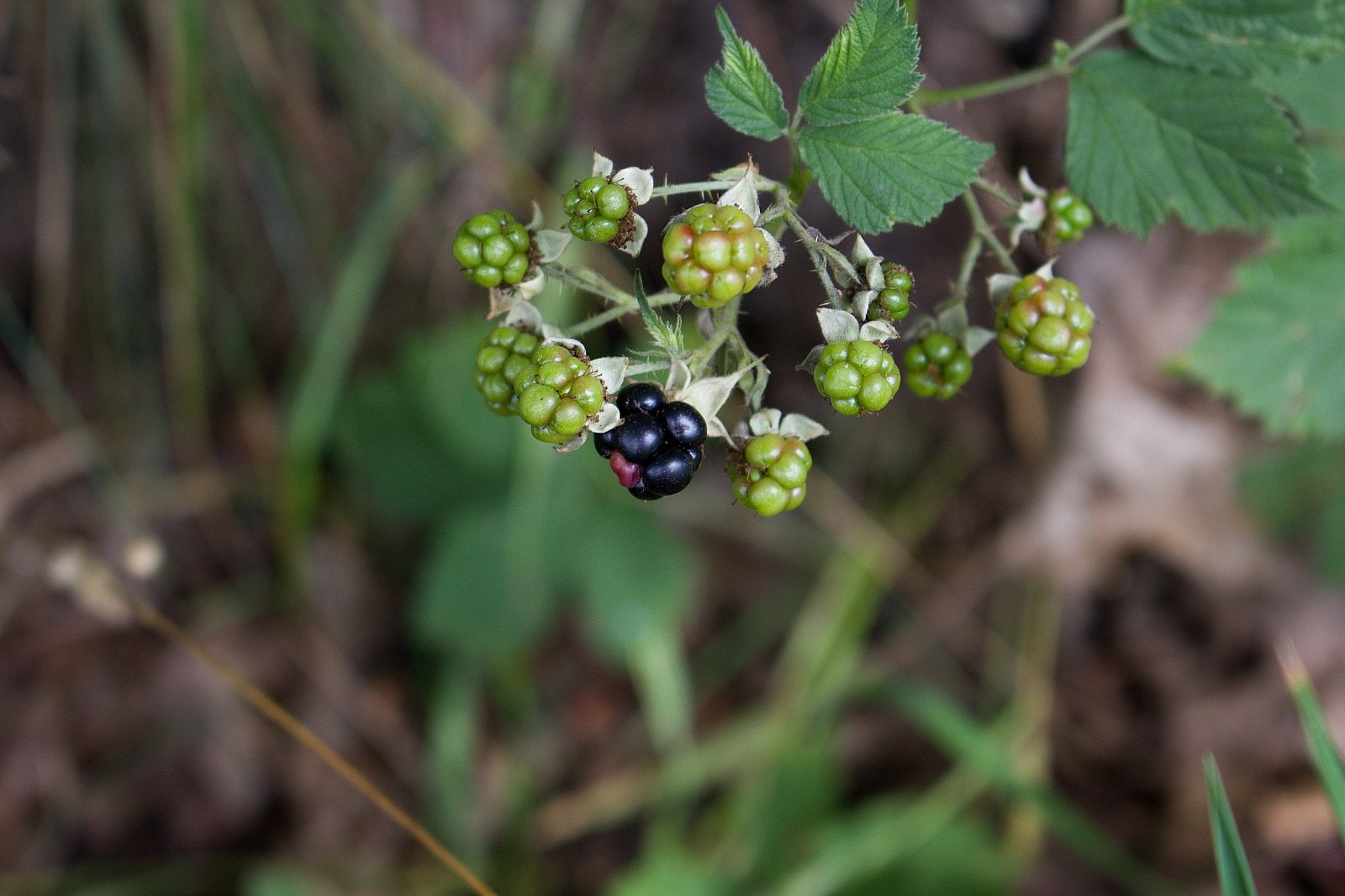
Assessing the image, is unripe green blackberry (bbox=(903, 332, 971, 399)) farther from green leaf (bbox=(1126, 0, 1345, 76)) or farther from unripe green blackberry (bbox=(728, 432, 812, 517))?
green leaf (bbox=(1126, 0, 1345, 76))

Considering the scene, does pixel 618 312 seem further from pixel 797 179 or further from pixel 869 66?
pixel 869 66

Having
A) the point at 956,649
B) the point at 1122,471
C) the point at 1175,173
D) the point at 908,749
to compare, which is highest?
the point at 1175,173

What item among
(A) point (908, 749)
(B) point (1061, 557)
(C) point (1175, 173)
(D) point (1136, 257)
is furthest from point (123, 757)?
(D) point (1136, 257)

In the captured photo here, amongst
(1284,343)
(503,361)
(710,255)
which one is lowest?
(1284,343)

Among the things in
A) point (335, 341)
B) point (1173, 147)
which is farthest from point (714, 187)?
point (335, 341)

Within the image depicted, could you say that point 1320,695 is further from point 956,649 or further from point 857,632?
point 857,632

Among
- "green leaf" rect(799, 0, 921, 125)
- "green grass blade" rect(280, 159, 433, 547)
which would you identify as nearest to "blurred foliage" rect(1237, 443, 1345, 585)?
"green leaf" rect(799, 0, 921, 125)
